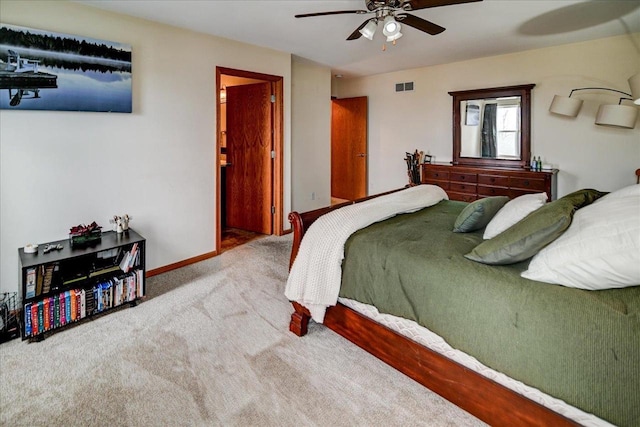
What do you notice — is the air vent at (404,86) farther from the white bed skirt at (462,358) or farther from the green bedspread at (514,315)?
the white bed skirt at (462,358)

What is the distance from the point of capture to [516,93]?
15.3ft

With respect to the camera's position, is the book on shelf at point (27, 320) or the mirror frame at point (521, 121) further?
the mirror frame at point (521, 121)

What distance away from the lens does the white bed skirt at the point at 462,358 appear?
135cm

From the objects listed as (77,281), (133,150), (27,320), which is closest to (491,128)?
(133,150)

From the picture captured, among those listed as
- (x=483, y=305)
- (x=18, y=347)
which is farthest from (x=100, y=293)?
(x=483, y=305)

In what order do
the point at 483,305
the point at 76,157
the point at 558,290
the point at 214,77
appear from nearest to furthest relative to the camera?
the point at 558,290, the point at 483,305, the point at 76,157, the point at 214,77

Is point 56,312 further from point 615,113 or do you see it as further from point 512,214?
point 615,113

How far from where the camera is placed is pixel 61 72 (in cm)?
272

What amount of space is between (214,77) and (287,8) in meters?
1.22

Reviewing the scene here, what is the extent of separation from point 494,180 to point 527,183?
0.39 meters

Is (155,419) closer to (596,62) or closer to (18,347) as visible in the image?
(18,347)

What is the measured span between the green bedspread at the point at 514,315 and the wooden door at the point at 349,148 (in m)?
4.76

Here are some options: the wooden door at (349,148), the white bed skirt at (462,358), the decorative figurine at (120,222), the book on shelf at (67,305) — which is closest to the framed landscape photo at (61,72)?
the decorative figurine at (120,222)

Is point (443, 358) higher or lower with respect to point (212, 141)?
lower
